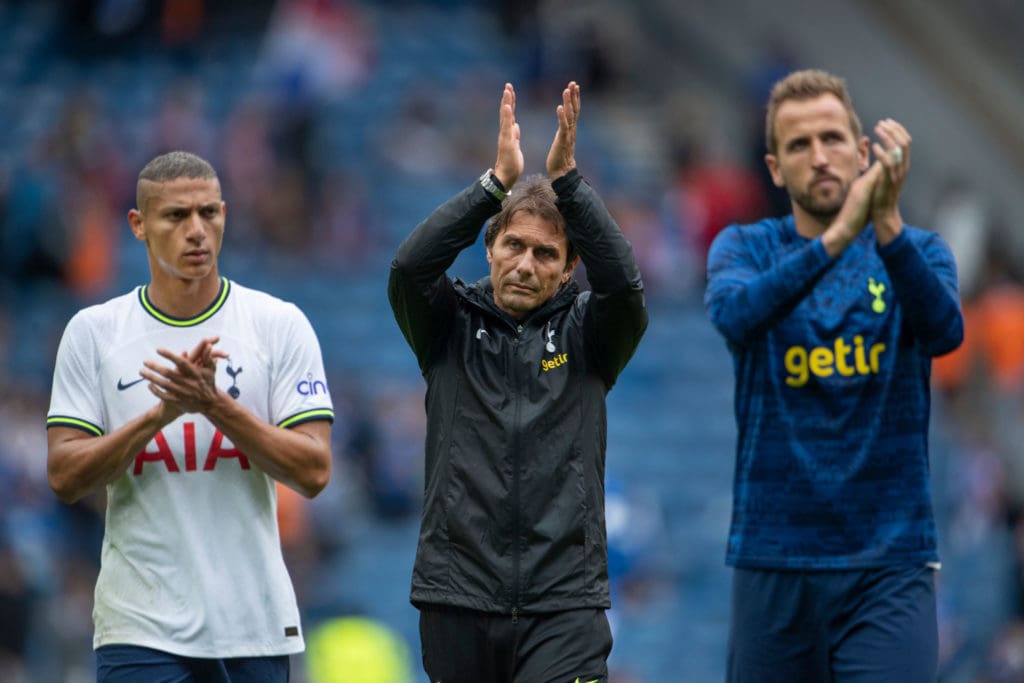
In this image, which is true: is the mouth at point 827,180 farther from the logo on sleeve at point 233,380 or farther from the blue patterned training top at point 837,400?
the logo on sleeve at point 233,380

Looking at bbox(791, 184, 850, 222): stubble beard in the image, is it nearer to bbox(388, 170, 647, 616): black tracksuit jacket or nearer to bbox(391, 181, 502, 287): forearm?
bbox(388, 170, 647, 616): black tracksuit jacket

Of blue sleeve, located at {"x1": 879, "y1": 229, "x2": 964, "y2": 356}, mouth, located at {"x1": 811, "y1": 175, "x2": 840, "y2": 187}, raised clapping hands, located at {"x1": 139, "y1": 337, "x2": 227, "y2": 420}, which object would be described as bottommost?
raised clapping hands, located at {"x1": 139, "y1": 337, "x2": 227, "y2": 420}

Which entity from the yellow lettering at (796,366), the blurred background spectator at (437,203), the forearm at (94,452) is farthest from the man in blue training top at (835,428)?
the blurred background spectator at (437,203)

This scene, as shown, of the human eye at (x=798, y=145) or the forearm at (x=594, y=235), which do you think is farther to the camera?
the human eye at (x=798, y=145)

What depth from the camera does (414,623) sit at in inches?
521

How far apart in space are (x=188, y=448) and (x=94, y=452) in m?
0.32

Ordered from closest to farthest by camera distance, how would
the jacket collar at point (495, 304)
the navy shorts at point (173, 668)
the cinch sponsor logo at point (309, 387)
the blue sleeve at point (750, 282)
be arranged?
the navy shorts at point (173, 668) < the jacket collar at point (495, 304) < the blue sleeve at point (750, 282) < the cinch sponsor logo at point (309, 387)

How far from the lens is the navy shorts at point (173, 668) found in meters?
5.22

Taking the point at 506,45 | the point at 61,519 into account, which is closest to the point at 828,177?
the point at 61,519

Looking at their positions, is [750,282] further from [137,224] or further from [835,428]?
[137,224]

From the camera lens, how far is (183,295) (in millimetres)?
5559

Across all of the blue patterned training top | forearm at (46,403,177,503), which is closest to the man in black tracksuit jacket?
the blue patterned training top

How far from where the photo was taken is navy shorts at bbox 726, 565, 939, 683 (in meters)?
5.38

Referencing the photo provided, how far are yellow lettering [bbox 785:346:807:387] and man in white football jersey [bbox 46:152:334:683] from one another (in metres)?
1.57
